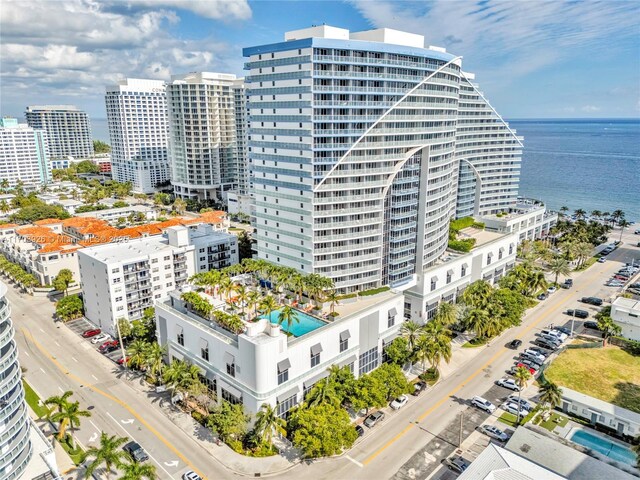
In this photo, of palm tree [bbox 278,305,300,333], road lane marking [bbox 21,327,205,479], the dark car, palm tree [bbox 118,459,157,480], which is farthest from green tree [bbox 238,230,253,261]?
palm tree [bbox 118,459,157,480]

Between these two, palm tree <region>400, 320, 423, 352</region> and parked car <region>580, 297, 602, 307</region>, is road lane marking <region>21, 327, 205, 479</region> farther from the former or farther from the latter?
parked car <region>580, 297, 602, 307</region>

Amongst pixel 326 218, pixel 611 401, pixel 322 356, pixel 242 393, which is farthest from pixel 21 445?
pixel 611 401

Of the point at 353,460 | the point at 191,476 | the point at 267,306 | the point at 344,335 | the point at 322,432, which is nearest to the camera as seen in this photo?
the point at 191,476

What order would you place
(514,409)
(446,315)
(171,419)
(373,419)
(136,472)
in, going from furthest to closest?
1. (446,315)
2. (514,409)
3. (171,419)
4. (373,419)
5. (136,472)

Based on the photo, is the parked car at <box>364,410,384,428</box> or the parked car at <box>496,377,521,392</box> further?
the parked car at <box>496,377,521,392</box>

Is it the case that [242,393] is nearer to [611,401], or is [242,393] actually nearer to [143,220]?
[611,401]

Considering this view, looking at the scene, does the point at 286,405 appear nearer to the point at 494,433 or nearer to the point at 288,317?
the point at 288,317

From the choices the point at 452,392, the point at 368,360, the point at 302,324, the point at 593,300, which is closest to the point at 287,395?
the point at 302,324
